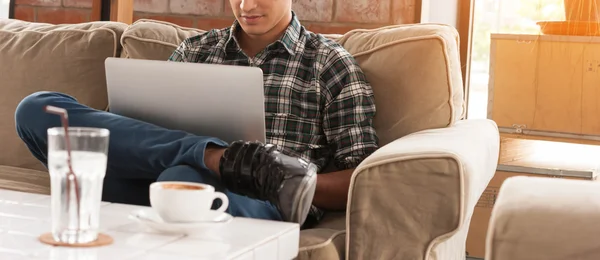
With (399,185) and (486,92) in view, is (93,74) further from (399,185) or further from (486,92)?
(486,92)

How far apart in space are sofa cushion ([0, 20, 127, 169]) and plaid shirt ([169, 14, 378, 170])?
1.60ft

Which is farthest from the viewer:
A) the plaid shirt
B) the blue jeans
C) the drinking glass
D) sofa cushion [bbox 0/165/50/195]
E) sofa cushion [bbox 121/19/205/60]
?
sofa cushion [bbox 121/19/205/60]

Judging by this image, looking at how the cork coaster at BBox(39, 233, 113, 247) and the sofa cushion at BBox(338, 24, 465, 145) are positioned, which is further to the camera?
the sofa cushion at BBox(338, 24, 465, 145)

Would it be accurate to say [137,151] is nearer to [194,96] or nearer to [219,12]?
[194,96]

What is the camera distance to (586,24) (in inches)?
112

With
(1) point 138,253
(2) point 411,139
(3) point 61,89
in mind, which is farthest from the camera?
(3) point 61,89

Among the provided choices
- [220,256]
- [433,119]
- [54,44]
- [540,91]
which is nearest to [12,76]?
[54,44]

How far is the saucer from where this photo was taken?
1139 mm

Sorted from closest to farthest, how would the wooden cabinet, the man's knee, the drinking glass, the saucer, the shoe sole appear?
the drinking glass < the saucer < the shoe sole < the man's knee < the wooden cabinet

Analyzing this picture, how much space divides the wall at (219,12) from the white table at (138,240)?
1.68m

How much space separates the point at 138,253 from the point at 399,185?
0.55m

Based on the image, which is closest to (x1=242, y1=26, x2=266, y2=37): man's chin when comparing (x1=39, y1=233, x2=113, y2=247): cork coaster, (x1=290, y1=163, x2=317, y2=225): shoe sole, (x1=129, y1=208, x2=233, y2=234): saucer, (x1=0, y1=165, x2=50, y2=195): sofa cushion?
(x1=0, y1=165, x2=50, y2=195): sofa cushion

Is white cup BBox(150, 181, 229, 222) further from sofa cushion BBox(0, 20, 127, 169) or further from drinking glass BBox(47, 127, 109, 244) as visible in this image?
sofa cushion BBox(0, 20, 127, 169)

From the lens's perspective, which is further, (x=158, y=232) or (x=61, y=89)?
(x=61, y=89)
